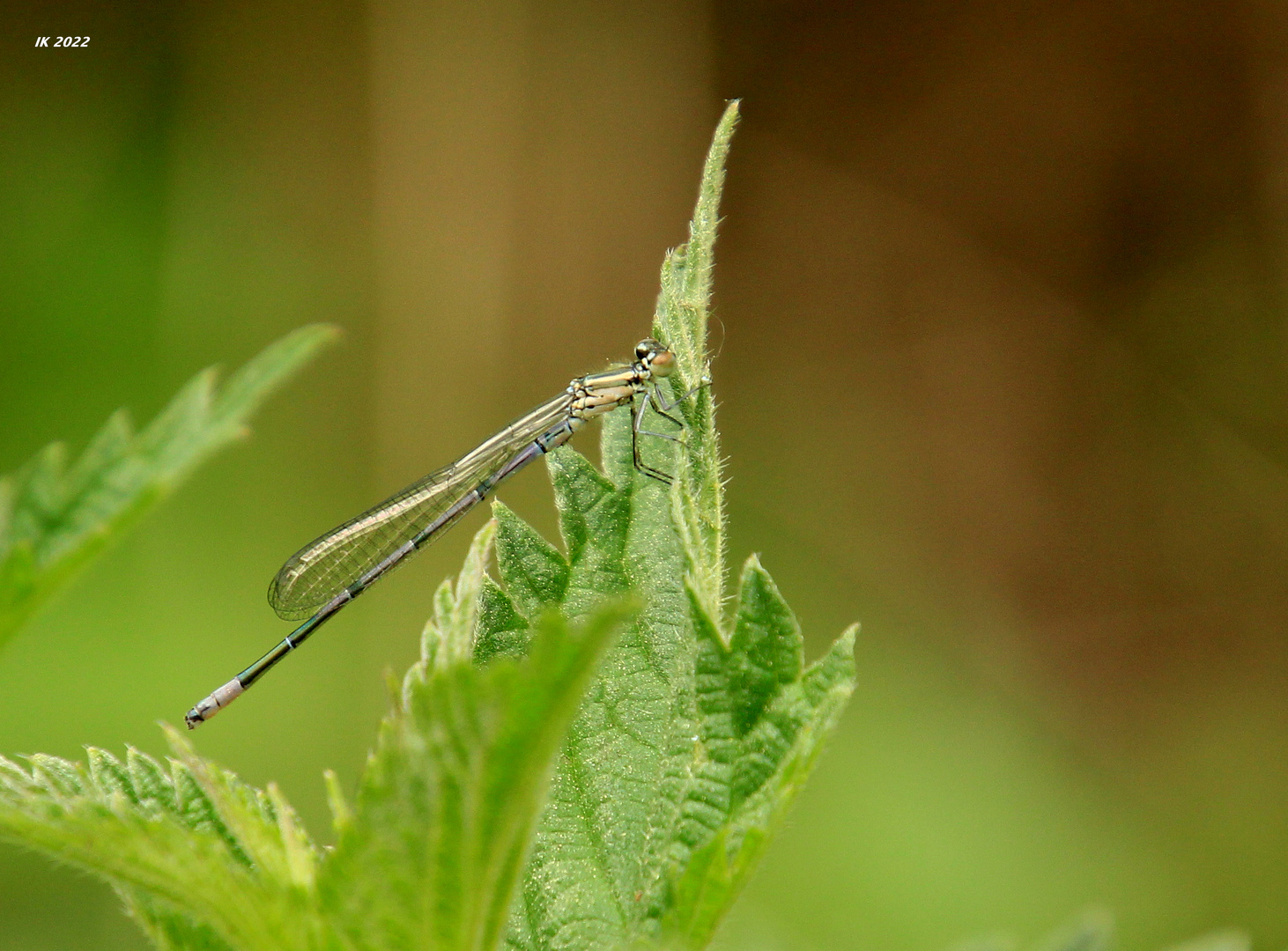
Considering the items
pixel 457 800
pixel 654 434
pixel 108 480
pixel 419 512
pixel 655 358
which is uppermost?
pixel 419 512

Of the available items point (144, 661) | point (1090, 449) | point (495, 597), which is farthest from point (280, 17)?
point (495, 597)

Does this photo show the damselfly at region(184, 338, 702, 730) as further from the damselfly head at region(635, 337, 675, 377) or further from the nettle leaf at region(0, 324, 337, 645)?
the nettle leaf at region(0, 324, 337, 645)

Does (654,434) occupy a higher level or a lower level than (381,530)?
lower

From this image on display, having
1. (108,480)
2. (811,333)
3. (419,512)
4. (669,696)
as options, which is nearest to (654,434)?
(669,696)

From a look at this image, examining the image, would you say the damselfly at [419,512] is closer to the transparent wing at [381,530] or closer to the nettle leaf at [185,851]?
the transparent wing at [381,530]

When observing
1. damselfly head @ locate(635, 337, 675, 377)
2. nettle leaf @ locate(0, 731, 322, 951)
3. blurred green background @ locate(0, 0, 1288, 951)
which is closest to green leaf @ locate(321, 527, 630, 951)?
nettle leaf @ locate(0, 731, 322, 951)

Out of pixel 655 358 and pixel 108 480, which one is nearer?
pixel 108 480

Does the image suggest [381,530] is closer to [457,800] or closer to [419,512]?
[419,512]
